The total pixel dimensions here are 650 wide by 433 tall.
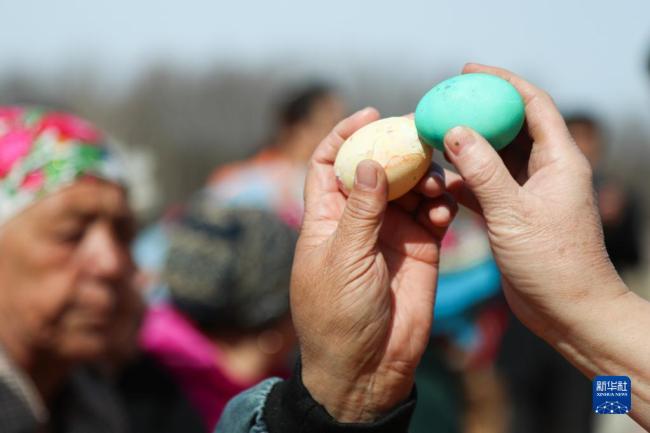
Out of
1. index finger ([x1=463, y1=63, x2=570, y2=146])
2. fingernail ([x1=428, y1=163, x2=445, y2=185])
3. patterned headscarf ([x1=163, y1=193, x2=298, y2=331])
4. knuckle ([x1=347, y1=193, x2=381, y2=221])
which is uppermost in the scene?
index finger ([x1=463, y1=63, x2=570, y2=146])

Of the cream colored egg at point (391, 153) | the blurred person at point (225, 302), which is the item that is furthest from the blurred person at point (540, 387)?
the cream colored egg at point (391, 153)

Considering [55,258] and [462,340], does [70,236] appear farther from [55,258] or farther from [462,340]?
[462,340]

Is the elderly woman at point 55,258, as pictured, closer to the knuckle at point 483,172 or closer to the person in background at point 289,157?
the knuckle at point 483,172

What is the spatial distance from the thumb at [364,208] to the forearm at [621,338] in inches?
11.4

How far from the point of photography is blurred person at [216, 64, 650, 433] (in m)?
1.17

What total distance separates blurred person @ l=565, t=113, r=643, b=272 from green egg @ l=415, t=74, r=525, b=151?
4.25m

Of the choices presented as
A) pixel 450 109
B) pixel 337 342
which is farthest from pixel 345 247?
pixel 450 109

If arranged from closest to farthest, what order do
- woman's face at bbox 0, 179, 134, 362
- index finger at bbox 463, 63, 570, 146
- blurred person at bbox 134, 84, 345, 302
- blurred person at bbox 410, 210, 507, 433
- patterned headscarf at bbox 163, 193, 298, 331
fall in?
index finger at bbox 463, 63, 570, 146
woman's face at bbox 0, 179, 134, 362
patterned headscarf at bbox 163, 193, 298, 331
blurred person at bbox 410, 210, 507, 433
blurred person at bbox 134, 84, 345, 302

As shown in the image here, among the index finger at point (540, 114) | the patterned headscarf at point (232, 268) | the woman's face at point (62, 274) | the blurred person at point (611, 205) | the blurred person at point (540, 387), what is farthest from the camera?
the blurred person at point (611, 205)

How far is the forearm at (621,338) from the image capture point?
115cm

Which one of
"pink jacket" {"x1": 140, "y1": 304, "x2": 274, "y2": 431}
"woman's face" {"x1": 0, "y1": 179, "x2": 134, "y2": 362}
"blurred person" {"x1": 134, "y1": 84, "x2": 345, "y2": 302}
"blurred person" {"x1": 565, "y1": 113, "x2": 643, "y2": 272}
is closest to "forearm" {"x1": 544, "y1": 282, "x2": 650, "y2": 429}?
"woman's face" {"x1": 0, "y1": 179, "x2": 134, "y2": 362}

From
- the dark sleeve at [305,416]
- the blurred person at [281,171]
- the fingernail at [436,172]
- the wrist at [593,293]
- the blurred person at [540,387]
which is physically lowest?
the blurred person at [540,387]

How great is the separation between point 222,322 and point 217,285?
0.49 feet

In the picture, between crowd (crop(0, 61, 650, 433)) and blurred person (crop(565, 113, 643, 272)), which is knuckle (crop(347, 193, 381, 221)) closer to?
crowd (crop(0, 61, 650, 433))
